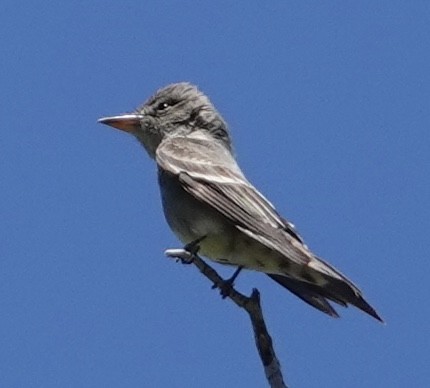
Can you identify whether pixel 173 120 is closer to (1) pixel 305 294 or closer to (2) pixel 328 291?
(1) pixel 305 294

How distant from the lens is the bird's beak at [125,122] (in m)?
10.5

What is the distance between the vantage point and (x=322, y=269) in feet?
24.8

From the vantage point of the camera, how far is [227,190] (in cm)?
873

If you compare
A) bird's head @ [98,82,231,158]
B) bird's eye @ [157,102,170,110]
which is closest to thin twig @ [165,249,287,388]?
bird's head @ [98,82,231,158]

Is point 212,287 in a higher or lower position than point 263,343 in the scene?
higher

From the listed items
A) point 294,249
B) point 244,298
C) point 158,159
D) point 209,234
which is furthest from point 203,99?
point 244,298

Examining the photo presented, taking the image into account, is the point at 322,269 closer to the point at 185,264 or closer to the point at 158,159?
the point at 185,264

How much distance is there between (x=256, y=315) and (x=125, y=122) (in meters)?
4.30

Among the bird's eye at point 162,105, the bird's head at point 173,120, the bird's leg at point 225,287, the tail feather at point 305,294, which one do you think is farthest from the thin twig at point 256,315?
the bird's eye at point 162,105

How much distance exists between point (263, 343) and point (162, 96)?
4.87 metres

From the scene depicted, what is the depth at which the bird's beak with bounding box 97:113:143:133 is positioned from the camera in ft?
34.4

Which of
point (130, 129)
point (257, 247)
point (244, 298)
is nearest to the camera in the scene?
point (244, 298)

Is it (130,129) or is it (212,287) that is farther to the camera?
(130,129)

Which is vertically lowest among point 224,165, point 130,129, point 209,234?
point 209,234
